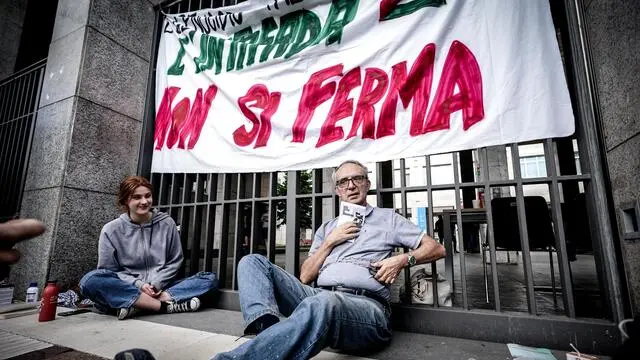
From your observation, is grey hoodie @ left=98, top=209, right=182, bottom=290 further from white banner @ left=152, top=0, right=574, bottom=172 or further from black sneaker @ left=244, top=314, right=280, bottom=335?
Result: black sneaker @ left=244, top=314, right=280, bottom=335

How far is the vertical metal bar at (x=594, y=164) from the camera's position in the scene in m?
1.98

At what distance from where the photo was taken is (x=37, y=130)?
4.09m

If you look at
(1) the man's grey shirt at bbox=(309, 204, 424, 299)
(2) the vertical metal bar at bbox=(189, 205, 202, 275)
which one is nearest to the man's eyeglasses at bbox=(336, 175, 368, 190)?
(1) the man's grey shirt at bbox=(309, 204, 424, 299)

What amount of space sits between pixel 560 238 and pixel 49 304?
14.1 feet

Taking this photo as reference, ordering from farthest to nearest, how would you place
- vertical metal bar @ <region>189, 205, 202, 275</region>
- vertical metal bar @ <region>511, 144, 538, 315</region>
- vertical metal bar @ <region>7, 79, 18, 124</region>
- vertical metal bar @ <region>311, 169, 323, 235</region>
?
vertical metal bar @ <region>7, 79, 18, 124</region>
vertical metal bar @ <region>189, 205, 202, 275</region>
vertical metal bar @ <region>311, 169, 323, 235</region>
vertical metal bar @ <region>511, 144, 538, 315</region>

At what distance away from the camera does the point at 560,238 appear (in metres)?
2.14

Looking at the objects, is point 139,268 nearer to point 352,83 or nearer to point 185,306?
point 185,306

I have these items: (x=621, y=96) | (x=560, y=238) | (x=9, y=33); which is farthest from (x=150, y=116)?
(x=9, y=33)

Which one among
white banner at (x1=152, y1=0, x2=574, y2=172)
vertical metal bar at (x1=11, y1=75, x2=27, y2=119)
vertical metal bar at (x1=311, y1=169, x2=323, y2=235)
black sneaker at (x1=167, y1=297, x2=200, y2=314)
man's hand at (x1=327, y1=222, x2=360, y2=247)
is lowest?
black sneaker at (x1=167, y1=297, x2=200, y2=314)

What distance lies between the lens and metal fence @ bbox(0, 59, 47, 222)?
4518 mm

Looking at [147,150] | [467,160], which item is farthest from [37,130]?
[467,160]

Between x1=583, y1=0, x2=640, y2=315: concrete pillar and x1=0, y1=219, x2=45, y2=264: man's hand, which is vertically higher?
x1=583, y1=0, x2=640, y2=315: concrete pillar

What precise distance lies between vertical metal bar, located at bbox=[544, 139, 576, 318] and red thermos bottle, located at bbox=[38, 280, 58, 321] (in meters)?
4.23

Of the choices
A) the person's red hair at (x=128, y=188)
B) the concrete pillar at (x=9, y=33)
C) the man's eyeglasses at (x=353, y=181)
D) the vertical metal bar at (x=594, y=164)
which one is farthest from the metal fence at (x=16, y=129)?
the vertical metal bar at (x=594, y=164)
